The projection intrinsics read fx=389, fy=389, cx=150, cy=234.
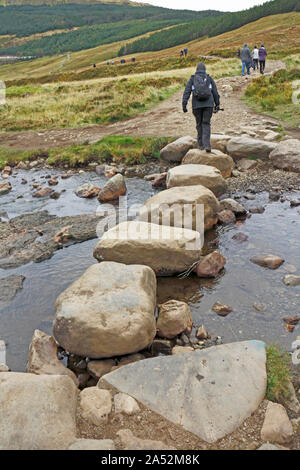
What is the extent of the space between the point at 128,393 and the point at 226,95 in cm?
2397

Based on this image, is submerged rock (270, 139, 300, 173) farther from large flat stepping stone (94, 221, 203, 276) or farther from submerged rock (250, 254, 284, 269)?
large flat stepping stone (94, 221, 203, 276)

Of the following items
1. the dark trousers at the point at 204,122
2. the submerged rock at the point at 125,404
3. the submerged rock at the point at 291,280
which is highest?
the dark trousers at the point at 204,122

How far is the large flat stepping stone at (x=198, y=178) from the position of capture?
36.5ft

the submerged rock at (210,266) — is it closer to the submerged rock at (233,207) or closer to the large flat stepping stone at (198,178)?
the submerged rock at (233,207)

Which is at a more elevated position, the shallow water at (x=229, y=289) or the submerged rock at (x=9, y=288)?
the submerged rock at (x=9, y=288)

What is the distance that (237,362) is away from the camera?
4.78 meters

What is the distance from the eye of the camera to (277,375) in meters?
4.70

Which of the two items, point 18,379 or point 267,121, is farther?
point 267,121

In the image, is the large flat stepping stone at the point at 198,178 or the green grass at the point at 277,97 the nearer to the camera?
the large flat stepping stone at the point at 198,178

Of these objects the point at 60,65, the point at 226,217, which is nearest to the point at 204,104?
the point at 226,217

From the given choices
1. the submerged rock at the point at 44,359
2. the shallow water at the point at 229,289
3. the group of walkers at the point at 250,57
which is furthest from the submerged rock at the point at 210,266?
the group of walkers at the point at 250,57

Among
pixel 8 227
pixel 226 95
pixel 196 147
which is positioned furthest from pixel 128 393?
pixel 226 95

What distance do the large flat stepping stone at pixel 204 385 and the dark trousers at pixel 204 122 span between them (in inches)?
359
